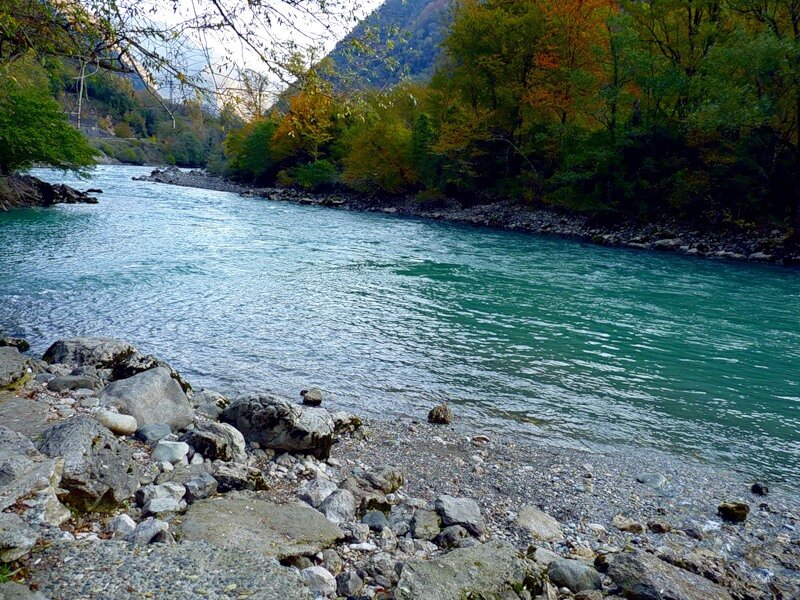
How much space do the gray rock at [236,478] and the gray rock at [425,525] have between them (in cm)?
132

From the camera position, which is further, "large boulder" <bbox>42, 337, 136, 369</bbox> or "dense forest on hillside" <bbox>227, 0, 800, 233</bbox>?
"dense forest on hillside" <bbox>227, 0, 800, 233</bbox>

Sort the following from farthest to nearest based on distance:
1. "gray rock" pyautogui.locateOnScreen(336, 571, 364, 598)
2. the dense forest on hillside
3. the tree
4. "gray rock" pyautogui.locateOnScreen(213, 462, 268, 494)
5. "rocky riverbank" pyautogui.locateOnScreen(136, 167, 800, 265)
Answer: the tree
the dense forest on hillside
"rocky riverbank" pyautogui.locateOnScreen(136, 167, 800, 265)
"gray rock" pyautogui.locateOnScreen(213, 462, 268, 494)
"gray rock" pyautogui.locateOnScreen(336, 571, 364, 598)

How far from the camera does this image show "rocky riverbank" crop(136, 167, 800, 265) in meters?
23.8

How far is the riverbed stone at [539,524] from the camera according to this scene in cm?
468

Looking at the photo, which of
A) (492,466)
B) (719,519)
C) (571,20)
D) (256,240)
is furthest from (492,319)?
(571,20)

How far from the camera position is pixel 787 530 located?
5133mm

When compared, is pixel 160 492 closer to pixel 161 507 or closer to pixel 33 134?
pixel 161 507

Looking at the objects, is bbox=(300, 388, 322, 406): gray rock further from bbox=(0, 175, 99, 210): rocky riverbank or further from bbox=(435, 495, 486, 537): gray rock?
bbox=(0, 175, 99, 210): rocky riverbank

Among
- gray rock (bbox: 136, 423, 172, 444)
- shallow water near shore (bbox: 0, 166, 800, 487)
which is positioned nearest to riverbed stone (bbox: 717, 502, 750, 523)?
shallow water near shore (bbox: 0, 166, 800, 487)

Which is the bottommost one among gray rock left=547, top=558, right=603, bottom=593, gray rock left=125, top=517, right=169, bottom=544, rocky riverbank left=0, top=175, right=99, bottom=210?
gray rock left=547, top=558, right=603, bottom=593

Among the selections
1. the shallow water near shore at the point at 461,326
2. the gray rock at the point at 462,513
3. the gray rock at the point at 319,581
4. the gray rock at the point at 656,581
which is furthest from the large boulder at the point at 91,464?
the shallow water near shore at the point at 461,326

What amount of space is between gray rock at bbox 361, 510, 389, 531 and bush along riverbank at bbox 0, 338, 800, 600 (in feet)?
0.06

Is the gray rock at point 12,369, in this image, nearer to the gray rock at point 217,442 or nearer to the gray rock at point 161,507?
the gray rock at point 217,442

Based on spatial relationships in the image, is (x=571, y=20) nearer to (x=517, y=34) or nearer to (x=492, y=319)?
(x=517, y=34)
